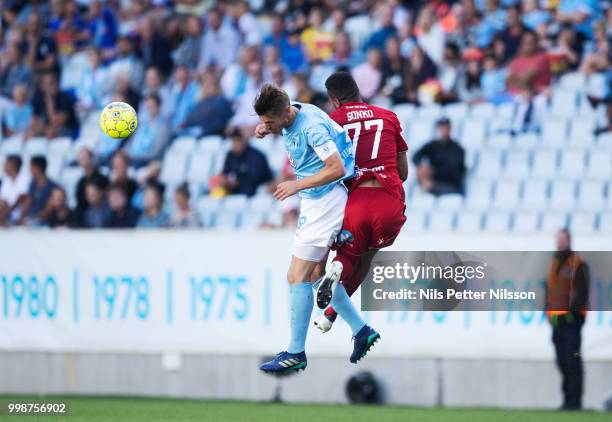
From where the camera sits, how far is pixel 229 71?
1833 centimetres

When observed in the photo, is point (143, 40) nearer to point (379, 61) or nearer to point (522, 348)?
point (379, 61)

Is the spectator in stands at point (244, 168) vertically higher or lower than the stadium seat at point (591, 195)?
higher

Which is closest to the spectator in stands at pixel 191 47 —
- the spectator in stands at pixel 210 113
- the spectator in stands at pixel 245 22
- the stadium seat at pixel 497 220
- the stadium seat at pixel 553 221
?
the spectator in stands at pixel 245 22

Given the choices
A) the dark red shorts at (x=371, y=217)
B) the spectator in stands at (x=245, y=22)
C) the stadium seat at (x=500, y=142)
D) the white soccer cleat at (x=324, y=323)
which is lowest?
the white soccer cleat at (x=324, y=323)

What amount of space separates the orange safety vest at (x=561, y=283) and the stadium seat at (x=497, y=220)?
1.85 metres

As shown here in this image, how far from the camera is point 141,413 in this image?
1223 centimetres

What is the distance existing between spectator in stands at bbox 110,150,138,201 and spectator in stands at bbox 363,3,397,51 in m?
3.98

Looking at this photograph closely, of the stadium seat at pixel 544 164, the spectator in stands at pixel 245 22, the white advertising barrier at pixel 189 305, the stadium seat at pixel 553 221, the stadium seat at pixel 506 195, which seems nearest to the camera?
the white advertising barrier at pixel 189 305

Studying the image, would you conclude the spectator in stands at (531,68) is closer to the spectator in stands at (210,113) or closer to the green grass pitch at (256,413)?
the spectator in stands at (210,113)

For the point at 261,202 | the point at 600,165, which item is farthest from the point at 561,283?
the point at 261,202

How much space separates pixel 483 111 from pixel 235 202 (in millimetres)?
3542

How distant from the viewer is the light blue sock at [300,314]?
9922 millimetres

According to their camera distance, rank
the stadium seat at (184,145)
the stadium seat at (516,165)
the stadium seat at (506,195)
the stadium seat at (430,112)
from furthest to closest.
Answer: the stadium seat at (184,145)
the stadium seat at (430,112)
the stadium seat at (516,165)
the stadium seat at (506,195)

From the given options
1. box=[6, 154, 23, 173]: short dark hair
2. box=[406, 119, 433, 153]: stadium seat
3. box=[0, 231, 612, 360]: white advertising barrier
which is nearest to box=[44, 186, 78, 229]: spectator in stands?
box=[6, 154, 23, 173]: short dark hair
